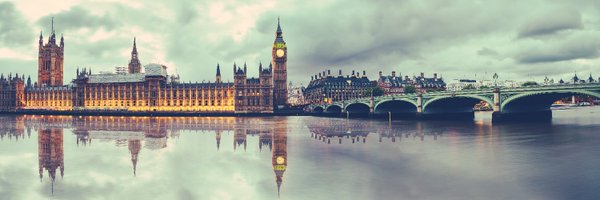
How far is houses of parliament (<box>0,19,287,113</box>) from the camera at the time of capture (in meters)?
170

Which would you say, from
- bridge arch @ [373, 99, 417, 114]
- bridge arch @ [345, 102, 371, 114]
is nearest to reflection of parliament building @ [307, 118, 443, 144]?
bridge arch @ [373, 99, 417, 114]

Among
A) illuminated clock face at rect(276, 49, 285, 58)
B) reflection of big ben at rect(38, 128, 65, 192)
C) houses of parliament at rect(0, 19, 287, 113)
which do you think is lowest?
reflection of big ben at rect(38, 128, 65, 192)

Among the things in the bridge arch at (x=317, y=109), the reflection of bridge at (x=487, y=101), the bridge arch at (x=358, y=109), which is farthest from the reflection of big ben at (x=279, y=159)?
the bridge arch at (x=317, y=109)

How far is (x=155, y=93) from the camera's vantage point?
17750cm

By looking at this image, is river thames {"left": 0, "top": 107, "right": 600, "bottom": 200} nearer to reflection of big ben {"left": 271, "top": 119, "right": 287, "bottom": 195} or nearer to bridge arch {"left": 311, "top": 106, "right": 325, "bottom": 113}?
reflection of big ben {"left": 271, "top": 119, "right": 287, "bottom": 195}

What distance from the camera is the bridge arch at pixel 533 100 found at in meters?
57.8

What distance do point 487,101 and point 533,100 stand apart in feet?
35.4

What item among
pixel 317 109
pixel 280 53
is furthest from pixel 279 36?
pixel 317 109

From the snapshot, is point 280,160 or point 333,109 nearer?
point 280,160

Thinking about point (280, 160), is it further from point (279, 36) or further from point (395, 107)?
point (279, 36)

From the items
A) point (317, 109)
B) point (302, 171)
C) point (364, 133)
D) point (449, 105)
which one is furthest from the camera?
point (317, 109)

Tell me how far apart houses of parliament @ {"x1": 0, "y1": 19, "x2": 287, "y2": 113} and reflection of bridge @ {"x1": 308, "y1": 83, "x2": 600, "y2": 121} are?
185ft

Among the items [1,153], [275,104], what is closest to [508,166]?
[1,153]

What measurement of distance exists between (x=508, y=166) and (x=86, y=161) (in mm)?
26156
